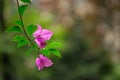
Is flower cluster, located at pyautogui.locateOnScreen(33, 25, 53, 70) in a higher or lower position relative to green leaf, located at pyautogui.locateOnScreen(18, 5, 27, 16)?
lower

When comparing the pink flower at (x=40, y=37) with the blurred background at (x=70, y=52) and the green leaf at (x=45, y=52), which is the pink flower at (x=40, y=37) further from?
the blurred background at (x=70, y=52)

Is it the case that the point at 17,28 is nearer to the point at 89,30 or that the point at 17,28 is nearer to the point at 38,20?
the point at 38,20

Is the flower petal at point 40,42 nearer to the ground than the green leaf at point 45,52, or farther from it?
farther from it

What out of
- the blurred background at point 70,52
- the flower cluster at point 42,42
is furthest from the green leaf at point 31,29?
the blurred background at point 70,52

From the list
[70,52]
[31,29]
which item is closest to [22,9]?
[31,29]

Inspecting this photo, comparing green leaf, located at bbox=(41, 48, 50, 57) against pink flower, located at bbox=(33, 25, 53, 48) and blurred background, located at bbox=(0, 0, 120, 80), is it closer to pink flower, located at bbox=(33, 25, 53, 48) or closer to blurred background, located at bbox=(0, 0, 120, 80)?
pink flower, located at bbox=(33, 25, 53, 48)

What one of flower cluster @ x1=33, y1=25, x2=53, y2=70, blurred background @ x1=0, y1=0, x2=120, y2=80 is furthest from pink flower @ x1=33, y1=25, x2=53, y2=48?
blurred background @ x1=0, y1=0, x2=120, y2=80

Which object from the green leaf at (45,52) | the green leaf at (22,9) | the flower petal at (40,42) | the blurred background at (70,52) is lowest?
the blurred background at (70,52)

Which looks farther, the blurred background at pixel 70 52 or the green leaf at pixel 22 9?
the blurred background at pixel 70 52

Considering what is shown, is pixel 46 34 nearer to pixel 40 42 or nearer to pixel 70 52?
pixel 40 42
